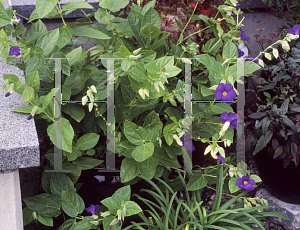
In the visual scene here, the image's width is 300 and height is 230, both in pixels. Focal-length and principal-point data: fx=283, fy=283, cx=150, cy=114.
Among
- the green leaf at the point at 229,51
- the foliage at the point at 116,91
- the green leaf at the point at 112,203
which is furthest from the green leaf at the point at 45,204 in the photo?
the green leaf at the point at 229,51

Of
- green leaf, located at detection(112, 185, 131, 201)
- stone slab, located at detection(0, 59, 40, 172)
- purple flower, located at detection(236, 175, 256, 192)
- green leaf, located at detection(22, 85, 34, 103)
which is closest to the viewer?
stone slab, located at detection(0, 59, 40, 172)

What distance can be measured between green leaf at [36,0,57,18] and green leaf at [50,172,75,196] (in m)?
0.62

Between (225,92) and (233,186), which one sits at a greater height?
(225,92)

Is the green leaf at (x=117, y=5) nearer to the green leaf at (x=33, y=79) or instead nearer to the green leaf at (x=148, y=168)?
the green leaf at (x=33, y=79)

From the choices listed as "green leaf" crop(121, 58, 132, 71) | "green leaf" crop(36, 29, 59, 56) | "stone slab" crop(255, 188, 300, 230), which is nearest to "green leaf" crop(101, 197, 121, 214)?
"green leaf" crop(121, 58, 132, 71)

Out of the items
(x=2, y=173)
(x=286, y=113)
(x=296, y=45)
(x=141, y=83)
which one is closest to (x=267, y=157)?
(x=286, y=113)

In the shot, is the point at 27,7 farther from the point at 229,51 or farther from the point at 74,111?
the point at 229,51

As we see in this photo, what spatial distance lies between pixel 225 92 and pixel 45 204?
0.82 meters

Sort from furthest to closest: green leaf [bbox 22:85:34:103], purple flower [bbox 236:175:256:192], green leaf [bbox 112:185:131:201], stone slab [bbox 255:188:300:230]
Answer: stone slab [bbox 255:188:300:230] < purple flower [bbox 236:175:256:192] < green leaf [bbox 112:185:131:201] < green leaf [bbox 22:85:34:103]

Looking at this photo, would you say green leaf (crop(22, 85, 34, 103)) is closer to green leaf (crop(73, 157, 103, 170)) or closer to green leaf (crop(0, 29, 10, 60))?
green leaf (crop(0, 29, 10, 60))

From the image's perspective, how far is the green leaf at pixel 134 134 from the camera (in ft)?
3.37

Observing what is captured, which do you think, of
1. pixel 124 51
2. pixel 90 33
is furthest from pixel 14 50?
pixel 124 51

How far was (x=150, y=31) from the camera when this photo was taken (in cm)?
106

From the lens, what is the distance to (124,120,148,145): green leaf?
1.03 metres
